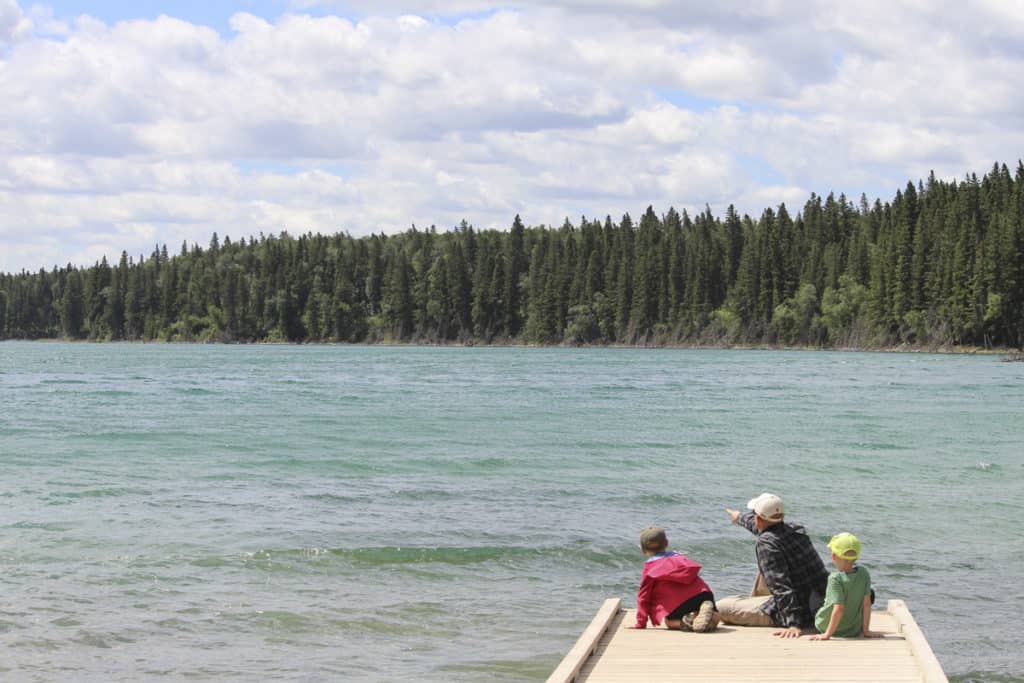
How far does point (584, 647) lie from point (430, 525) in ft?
31.9

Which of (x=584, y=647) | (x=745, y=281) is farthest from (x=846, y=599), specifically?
(x=745, y=281)

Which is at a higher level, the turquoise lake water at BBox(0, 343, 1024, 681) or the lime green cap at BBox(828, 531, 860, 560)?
the lime green cap at BBox(828, 531, 860, 560)

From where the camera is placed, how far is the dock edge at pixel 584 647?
9055mm

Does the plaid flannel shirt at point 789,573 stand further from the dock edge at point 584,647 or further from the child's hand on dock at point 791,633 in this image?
the dock edge at point 584,647

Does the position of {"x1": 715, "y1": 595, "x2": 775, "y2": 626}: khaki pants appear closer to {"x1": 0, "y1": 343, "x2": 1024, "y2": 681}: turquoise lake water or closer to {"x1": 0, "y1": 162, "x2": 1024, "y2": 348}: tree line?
{"x1": 0, "y1": 343, "x2": 1024, "y2": 681}: turquoise lake water

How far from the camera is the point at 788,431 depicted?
37156 mm

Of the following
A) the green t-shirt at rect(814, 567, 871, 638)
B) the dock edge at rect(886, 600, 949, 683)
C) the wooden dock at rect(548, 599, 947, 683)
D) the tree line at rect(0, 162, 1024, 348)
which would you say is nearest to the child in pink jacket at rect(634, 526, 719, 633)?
the wooden dock at rect(548, 599, 947, 683)

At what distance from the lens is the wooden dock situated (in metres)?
9.31

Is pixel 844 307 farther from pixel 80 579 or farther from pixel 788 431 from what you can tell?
pixel 80 579

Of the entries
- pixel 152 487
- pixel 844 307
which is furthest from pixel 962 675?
pixel 844 307

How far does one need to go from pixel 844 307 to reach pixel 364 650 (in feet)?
450

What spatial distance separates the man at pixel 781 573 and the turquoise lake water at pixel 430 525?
185cm

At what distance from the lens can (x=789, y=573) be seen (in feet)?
36.4

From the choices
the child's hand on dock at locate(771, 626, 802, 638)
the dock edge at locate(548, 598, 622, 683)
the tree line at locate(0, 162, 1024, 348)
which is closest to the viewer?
the dock edge at locate(548, 598, 622, 683)
